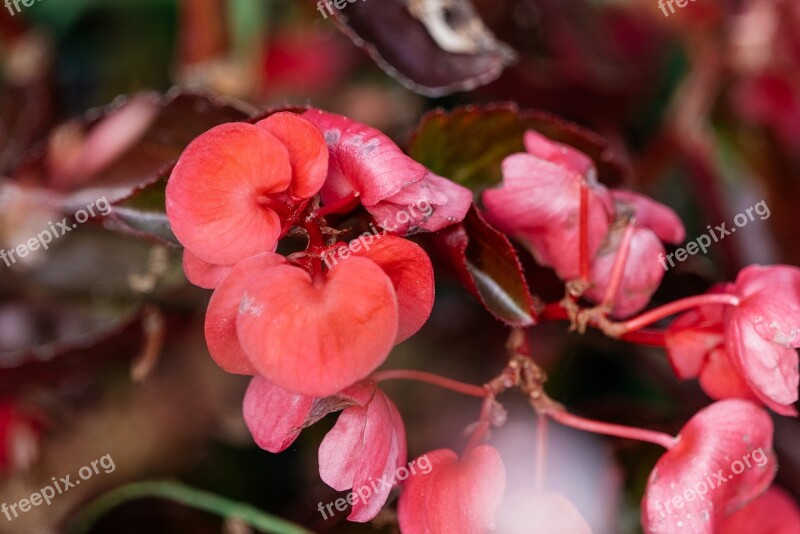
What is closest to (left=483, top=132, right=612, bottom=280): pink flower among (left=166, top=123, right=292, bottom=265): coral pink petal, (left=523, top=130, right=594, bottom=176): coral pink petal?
(left=523, top=130, right=594, bottom=176): coral pink petal

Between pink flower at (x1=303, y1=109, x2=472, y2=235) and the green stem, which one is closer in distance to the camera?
pink flower at (x1=303, y1=109, x2=472, y2=235)

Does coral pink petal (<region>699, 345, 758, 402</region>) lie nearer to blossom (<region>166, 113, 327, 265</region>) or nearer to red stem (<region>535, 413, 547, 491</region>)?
red stem (<region>535, 413, 547, 491</region>)

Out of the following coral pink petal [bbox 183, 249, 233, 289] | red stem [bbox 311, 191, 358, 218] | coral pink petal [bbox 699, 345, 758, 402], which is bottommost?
coral pink petal [bbox 699, 345, 758, 402]

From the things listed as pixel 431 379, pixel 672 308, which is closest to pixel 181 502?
pixel 431 379

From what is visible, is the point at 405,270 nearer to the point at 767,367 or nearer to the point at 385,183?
the point at 385,183

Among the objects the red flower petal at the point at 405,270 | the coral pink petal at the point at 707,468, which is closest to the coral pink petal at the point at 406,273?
the red flower petal at the point at 405,270

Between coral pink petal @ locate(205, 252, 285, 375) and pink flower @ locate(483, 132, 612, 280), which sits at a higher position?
pink flower @ locate(483, 132, 612, 280)
